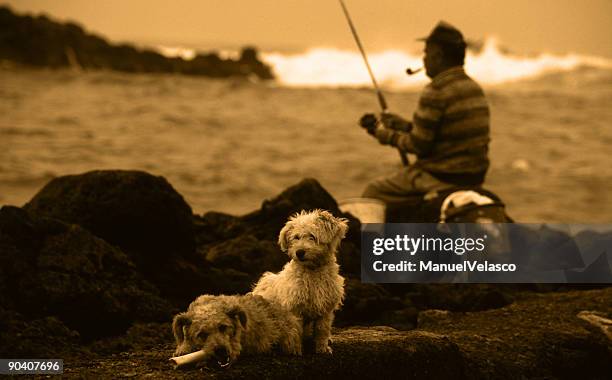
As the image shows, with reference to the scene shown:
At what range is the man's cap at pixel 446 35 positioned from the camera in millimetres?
9031

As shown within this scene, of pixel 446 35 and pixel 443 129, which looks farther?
pixel 443 129

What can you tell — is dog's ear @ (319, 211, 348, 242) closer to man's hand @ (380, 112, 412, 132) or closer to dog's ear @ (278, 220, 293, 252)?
dog's ear @ (278, 220, 293, 252)

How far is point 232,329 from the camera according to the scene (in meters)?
4.89

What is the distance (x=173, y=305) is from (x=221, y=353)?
278 cm

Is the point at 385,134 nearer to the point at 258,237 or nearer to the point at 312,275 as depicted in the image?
the point at 258,237

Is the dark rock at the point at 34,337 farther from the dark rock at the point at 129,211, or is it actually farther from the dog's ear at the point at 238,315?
the dog's ear at the point at 238,315

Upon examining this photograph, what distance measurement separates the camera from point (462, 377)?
6.22m

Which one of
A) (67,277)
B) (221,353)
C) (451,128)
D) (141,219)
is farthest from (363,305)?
(221,353)

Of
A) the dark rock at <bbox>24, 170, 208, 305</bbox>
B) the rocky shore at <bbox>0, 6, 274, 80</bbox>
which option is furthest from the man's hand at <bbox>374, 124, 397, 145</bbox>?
the rocky shore at <bbox>0, 6, 274, 80</bbox>

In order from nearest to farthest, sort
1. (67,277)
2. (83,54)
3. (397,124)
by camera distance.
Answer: (67,277), (397,124), (83,54)

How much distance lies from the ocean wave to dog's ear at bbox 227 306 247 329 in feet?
145

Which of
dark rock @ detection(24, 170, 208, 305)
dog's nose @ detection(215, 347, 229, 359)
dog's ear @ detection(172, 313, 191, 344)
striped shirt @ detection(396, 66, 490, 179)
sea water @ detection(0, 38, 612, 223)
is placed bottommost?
dog's nose @ detection(215, 347, 229, 359)

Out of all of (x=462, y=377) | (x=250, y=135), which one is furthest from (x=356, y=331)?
(x=250, y=135)

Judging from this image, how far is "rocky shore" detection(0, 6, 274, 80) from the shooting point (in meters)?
47.6
